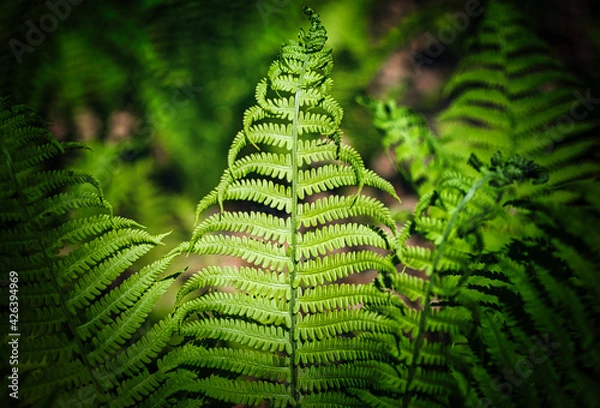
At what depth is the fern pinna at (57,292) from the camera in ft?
→ 3.48

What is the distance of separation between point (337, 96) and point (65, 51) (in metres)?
2.16

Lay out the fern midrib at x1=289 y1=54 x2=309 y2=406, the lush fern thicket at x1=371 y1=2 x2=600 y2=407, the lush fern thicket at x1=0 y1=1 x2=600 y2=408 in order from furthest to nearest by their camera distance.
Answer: the fern midrib at x1=289 y1=54 x2=309 y2=406 < the lush fern thicket at x1=0 y1=1 x2=600 y2=408 < the lush fern thicket at x1=371 y1=2 x2=600 y2=407

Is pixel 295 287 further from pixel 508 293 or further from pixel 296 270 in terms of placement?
pixel 508 293

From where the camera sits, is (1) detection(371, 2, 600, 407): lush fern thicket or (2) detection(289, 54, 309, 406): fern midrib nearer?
(1) detection(371, 2, 600, 407): lush fern thicket

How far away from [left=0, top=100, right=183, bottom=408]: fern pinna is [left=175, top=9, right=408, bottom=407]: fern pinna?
0.59ft

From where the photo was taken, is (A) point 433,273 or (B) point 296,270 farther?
(B) point 296,270

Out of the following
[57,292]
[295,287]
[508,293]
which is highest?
[508,293]

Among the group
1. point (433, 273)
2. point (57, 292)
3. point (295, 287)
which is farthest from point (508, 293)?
point (57, 292)

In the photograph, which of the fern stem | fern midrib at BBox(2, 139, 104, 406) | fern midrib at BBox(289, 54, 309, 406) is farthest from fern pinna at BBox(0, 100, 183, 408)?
the fern stem

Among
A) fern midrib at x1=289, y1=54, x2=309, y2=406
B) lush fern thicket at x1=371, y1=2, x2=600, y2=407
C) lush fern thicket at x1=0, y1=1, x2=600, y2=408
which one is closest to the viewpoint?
lush fern thicket at x1=371, y1=2, x2=600, y2=407

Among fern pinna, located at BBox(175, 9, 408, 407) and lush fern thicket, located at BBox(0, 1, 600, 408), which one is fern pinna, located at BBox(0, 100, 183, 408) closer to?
lush fern thicket, located at BBox(0, 1, 600, 408)

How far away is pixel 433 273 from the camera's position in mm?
1066

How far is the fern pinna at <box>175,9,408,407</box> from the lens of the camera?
1127mm

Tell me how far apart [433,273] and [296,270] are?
0.43 meters
